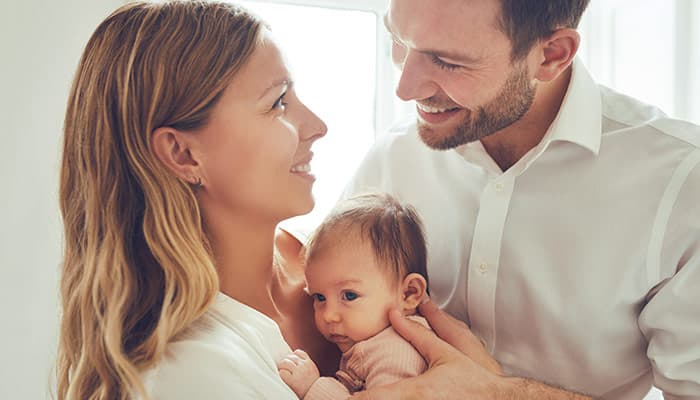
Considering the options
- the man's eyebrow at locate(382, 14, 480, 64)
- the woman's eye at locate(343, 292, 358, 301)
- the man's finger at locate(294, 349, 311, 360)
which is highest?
the man's eyebrow at locate(382, 14, 480, 64)

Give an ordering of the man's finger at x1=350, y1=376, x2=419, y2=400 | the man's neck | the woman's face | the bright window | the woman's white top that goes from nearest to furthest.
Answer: the woman's white top, the man's finger at x1=350, y1=376, x2=419, y2=400, the woman's face, the man's neck, the bright window

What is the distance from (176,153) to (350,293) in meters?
0.47

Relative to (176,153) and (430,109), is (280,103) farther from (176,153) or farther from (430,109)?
(430,109)

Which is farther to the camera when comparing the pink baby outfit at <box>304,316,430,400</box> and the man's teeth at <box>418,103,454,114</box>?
the man's teeth at <box>418,103,454,114</box>

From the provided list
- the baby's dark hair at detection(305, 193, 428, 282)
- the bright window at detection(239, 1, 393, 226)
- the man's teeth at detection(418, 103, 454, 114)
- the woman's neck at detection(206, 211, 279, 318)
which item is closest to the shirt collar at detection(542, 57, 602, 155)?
the man's teeth at detection(418, 103, 454, 114)

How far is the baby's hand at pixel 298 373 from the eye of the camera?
1367 mm

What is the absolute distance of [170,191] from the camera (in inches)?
54.7

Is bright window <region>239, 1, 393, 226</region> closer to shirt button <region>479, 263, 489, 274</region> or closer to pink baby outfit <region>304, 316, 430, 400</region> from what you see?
shirt button <region>479, 263, 489, 274</region>

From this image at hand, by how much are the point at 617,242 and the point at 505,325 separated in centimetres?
33

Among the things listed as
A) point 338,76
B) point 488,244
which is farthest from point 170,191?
point 338,76

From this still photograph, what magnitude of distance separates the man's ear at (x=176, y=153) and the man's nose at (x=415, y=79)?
526 millimetres

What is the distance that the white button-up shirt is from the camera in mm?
1562

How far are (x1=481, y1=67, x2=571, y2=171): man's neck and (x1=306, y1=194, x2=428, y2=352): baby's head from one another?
329 mm

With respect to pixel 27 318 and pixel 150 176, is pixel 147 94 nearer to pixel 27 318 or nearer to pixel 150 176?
pixel 150 176
